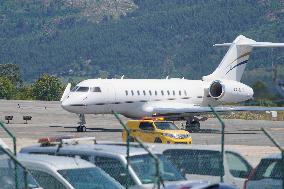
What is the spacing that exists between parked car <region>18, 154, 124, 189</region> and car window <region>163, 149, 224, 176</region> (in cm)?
324

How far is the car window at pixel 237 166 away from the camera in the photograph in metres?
18.4

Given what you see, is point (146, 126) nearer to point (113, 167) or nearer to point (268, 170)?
point (113, 167)

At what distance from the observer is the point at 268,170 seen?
53.4 ft

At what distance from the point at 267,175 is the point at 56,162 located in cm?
378

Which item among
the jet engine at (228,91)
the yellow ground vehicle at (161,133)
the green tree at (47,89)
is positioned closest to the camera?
the yellow ground vehicle at (161,133)

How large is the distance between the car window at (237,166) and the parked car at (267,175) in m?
2.13

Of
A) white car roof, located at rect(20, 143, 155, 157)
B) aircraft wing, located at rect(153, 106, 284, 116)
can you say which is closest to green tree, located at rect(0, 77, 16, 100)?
aircraft wing, located at rect(153, 106, 284, 116)

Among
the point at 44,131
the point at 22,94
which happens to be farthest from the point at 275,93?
the point at 22,94

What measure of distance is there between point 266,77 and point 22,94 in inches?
3393

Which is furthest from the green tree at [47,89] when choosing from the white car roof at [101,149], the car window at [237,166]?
the white car roof at [101,149]

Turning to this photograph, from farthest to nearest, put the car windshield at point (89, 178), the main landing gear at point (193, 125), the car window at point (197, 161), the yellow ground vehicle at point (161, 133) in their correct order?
the main landing gear at point (193, 125)
the yellow ground vehicle at point (161, 133)
the car window at point (197, 161)
the car windshield at point (89, 178)

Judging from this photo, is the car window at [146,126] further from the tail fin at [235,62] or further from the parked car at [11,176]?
the tail fin at [235,62]

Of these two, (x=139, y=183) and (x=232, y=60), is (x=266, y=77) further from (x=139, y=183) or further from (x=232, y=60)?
(x=232, y=60)

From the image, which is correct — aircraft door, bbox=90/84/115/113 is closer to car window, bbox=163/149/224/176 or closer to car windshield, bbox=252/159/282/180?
car window, bbox=163/149/224/176
